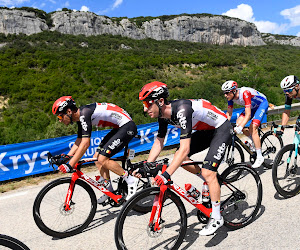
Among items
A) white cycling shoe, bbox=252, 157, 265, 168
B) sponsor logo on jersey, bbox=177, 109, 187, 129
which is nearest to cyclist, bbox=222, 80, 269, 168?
white cycling shoe, bbox=252, 157, 265, 168

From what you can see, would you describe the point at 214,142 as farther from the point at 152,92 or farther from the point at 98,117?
the point at 98,117

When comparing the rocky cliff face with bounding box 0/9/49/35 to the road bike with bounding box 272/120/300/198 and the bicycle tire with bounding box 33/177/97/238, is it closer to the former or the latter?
the bicycle tire with bounding box 33/177/97/238

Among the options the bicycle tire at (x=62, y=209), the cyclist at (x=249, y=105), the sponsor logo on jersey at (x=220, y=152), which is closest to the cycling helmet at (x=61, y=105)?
the bicycle tire at (x=62, y=209)

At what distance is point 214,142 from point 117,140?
161cm

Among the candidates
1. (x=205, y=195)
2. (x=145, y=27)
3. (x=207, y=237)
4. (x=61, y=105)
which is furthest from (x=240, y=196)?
(x=145, y=27)

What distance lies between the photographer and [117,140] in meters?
4.24

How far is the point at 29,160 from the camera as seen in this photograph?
693cm

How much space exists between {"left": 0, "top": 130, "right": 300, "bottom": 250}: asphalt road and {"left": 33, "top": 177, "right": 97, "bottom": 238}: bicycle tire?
0.13 m

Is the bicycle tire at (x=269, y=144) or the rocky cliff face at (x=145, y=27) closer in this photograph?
the bicycle tire at (x=269, y=144)

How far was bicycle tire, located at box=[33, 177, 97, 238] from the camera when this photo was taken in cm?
366

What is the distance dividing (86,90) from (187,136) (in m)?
27.7

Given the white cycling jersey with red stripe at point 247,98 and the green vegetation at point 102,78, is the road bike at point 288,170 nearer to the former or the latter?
the white cycling jersey with red stripe at point 247,98

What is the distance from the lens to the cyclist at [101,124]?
381 cm

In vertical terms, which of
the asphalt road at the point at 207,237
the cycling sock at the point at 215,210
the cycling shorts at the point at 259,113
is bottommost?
the asphalt road at the point at 207,237
